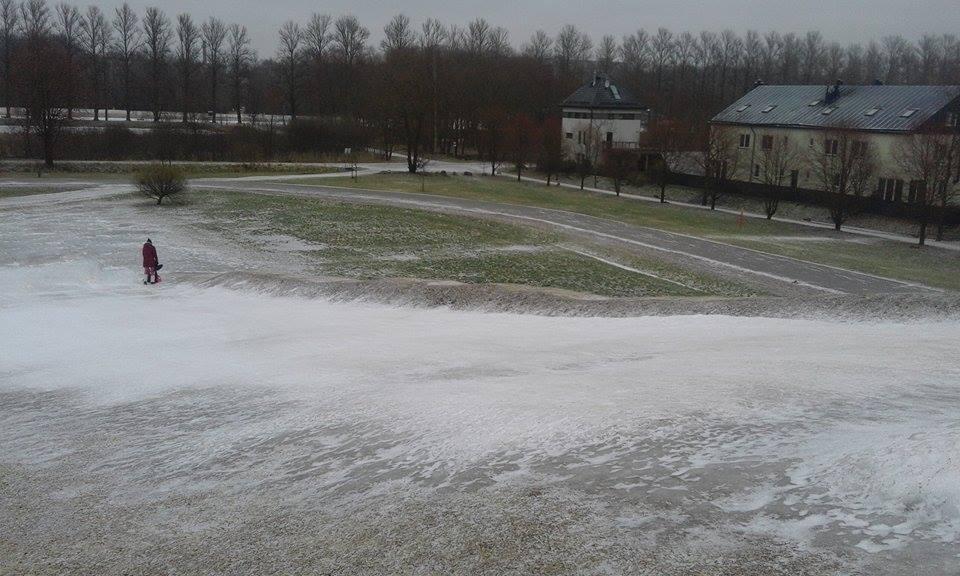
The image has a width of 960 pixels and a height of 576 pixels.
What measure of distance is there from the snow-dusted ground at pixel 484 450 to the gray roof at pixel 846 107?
37769 mm

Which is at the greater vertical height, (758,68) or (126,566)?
(758,68)

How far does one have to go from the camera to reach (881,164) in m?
47.1

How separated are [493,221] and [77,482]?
94.0ft

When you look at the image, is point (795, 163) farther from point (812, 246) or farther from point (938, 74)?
point (938, 74)

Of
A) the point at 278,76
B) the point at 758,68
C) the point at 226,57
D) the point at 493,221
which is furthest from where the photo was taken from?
the point at 758,68

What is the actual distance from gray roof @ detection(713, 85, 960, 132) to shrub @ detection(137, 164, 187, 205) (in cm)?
4056

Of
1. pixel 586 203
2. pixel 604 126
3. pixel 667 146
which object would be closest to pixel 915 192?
pixel 586 203

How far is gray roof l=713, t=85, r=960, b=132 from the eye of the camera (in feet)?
154

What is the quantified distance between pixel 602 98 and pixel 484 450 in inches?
2704

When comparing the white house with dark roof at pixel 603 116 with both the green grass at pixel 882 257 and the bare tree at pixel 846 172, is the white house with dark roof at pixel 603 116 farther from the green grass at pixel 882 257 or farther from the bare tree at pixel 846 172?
the green grass at pixel 882 257

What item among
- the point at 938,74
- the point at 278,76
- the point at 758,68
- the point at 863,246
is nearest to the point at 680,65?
the point at 758,68

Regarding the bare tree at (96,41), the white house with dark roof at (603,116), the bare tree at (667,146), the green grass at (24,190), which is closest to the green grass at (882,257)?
the bare tree at (667,146)

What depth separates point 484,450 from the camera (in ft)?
28.0

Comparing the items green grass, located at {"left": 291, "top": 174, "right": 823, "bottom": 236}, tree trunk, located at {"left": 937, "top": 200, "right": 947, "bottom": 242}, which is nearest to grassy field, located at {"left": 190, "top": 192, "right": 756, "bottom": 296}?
green grass, located at {"left": 291, "top": 174, "right": 823, "bottom": 236}
